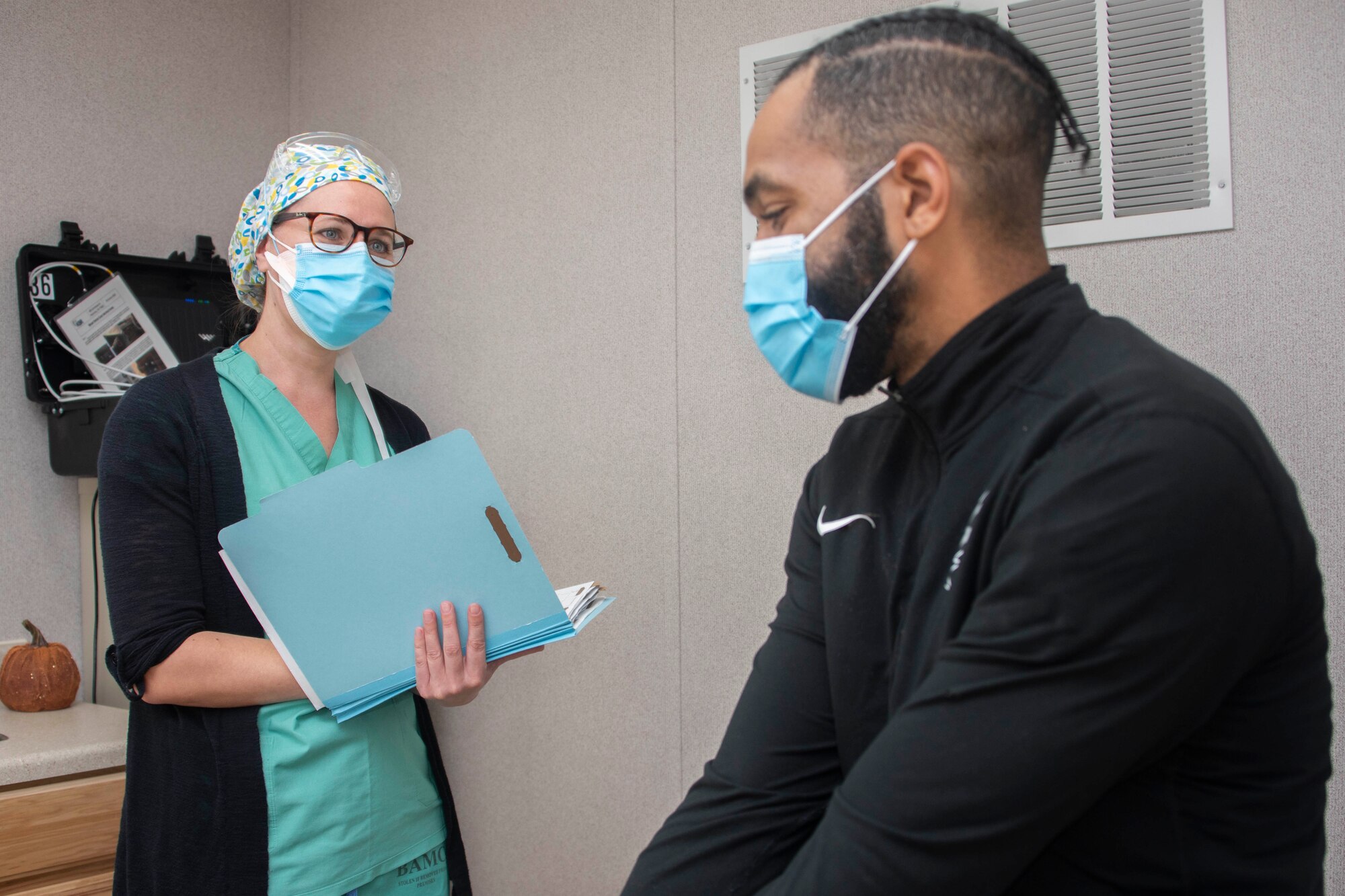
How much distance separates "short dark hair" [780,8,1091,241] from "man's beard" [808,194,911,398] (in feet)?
0.14

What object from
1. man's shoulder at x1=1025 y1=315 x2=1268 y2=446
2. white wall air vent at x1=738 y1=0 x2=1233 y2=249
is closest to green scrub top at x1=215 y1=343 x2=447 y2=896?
man's shoulder at x1=1025 y1=315 x2=1268 y2=446

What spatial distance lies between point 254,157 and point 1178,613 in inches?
98.4

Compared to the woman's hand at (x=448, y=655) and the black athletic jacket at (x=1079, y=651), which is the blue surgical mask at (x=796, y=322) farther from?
the woman's hand at (x=448, y=655)

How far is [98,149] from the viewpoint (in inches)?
84.3

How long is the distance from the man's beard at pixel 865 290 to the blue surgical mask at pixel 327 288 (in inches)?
32.4

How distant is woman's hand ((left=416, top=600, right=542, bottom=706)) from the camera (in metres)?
1.25

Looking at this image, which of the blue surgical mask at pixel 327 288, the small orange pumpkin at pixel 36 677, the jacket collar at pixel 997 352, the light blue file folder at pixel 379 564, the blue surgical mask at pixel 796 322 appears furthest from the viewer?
the small orange pumpkin at pixel 36 677

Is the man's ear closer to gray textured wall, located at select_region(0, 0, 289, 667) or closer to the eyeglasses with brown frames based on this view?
the eyeglasses with brown frames

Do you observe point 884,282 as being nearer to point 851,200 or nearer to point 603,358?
point 851,200

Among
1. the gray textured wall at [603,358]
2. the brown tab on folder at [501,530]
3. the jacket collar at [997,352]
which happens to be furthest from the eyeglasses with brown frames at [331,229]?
the jacket collar at [997,352]

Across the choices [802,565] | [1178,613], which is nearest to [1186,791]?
[1178,613]

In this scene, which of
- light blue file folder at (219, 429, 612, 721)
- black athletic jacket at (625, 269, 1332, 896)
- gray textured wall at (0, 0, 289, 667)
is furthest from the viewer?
gray textured wall at (0, 0, 289, 667)

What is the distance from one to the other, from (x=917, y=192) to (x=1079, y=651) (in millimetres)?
373

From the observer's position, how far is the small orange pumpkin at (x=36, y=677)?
6.01ft
